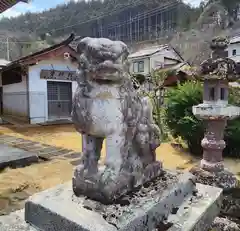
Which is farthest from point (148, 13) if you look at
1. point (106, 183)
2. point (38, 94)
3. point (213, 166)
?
point (106, 183)

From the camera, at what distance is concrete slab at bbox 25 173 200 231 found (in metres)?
1.58

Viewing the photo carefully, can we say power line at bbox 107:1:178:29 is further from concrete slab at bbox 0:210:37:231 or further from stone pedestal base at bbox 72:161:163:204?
concrete slab at bbox 0:210:37:231

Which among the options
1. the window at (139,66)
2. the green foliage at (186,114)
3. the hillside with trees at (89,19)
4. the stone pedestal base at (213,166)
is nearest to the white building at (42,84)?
the green foliage at (186,114)

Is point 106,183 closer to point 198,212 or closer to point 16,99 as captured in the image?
point 198,212

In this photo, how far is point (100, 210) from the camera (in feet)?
5.44

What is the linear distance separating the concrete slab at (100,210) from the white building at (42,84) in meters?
9.65

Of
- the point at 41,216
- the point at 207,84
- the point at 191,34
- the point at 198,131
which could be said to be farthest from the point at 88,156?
the point at 191,34

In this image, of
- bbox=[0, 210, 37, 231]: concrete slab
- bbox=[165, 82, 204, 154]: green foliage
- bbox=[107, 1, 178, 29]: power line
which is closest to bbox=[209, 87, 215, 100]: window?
bbox=[165, 82, 204, 154]: green foliage

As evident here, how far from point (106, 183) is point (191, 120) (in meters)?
4.62

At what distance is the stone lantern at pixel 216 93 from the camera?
356 cm

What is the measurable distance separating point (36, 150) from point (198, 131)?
13.6 feet

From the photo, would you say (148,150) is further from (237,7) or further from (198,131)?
(237,7)

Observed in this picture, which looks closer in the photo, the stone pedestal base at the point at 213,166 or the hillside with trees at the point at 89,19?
the stone pedestal base at the point at 213,166

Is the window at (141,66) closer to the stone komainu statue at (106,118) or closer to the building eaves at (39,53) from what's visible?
the building eaves at (39,53)
